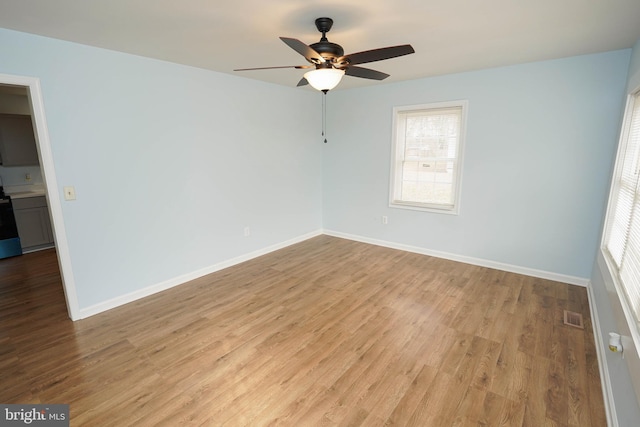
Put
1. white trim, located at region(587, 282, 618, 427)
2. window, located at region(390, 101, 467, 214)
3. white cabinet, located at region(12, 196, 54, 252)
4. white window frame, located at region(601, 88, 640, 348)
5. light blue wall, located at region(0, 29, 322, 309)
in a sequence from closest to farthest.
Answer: white trim, located at region(587, 282, 618, 427)
white window frame, located at region(601, 88, 640, 348)
light blue wall, located at region(0, 29, 322, 309)
window, located at region(390, 101, 467, 214)
white cabinet, located at region(12, 196, 54, 252)

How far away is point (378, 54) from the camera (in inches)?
77.9

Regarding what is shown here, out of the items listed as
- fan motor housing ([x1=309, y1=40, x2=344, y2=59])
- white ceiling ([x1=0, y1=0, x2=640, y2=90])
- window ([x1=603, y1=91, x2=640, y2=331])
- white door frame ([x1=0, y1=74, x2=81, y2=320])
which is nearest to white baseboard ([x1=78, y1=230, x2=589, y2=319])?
white door frame ([x1=0, y1=74, x2=81, y2=320])

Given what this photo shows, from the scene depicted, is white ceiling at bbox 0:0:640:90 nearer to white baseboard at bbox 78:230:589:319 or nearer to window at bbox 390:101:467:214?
window at bbox 390:101:467:214

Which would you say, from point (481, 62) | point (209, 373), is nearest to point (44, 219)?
point (209, 373)

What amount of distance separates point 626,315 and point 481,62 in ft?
9.16

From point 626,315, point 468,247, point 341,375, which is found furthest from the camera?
point 468,247

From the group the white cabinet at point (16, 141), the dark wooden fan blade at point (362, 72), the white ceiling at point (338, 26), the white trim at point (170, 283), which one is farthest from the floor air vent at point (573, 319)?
the white cabinet at point (16, 141)

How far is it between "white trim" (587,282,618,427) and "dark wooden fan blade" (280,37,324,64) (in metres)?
2.78

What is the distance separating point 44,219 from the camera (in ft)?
15.5

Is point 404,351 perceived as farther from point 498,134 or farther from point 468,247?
point 498,134

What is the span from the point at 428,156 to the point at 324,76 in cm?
277

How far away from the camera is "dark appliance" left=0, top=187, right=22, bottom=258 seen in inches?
173

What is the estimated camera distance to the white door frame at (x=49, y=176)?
242 cm

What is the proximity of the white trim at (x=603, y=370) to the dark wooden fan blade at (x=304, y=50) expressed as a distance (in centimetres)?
278
